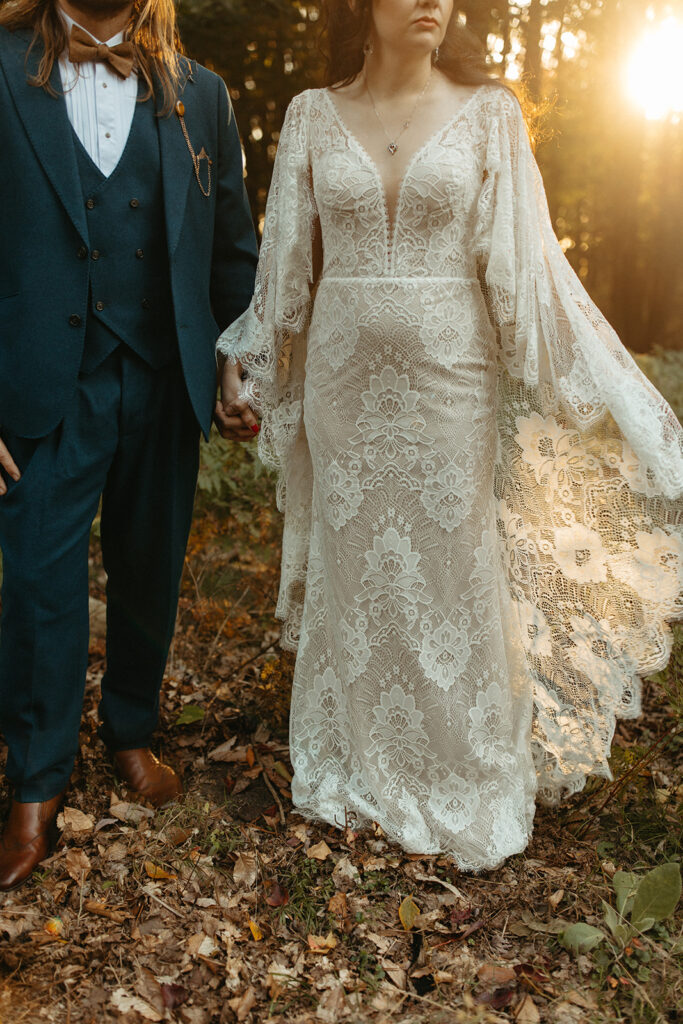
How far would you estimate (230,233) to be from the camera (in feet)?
8.72

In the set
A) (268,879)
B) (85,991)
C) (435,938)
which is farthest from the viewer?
(268,879)

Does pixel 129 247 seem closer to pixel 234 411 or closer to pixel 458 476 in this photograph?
pixel 234 411

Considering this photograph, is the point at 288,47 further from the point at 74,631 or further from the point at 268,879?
the point at 268,879

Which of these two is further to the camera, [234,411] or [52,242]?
[234,411]

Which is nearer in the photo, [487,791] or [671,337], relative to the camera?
[487,791]

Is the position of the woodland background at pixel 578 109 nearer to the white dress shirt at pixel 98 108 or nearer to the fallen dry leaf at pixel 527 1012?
the white dress shirt at pixel 98 108

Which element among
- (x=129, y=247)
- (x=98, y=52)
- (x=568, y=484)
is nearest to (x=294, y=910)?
(x=568, y=484)

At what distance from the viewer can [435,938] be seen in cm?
225

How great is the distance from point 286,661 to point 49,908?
1.16 meters

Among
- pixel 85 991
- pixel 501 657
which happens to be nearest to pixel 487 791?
pixel 501 657

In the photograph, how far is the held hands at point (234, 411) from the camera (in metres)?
2.62

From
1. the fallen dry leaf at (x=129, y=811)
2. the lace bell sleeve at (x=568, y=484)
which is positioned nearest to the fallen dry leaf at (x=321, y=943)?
the fallen dry leaf at (x=129, y=811)

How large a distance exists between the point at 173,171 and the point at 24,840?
1.93m

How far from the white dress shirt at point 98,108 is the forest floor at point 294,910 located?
5.92 ft
